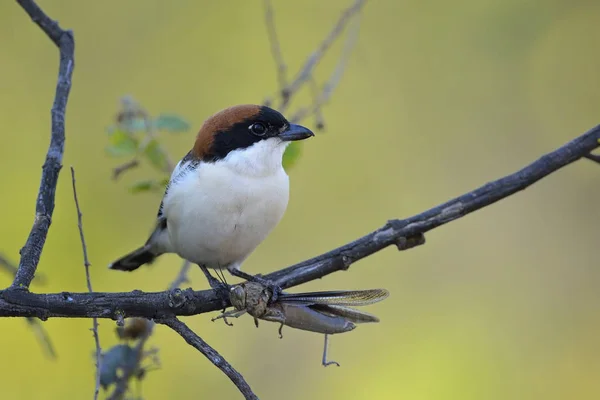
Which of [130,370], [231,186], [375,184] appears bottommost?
[130,370]

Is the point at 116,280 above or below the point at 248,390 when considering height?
above

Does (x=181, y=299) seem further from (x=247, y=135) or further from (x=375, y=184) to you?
(x=375, y=184)

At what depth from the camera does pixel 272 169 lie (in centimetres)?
362

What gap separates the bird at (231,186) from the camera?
3508mm

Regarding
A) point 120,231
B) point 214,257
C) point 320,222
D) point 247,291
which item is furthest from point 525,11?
point 247,291

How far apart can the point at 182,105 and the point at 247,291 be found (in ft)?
13.0

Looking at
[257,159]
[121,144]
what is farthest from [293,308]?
[121,144]

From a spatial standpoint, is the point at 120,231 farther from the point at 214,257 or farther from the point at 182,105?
the point at 214,257

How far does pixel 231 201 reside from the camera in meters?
3.49

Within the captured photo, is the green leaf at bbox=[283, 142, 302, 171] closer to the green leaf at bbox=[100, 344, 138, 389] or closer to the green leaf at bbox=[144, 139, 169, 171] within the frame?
the green leaf at bbox=[144, 139, 169, 171]

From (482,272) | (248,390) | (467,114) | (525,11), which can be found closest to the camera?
(248,390)

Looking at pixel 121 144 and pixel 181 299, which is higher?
pixel 121 144

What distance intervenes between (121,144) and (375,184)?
114 inches

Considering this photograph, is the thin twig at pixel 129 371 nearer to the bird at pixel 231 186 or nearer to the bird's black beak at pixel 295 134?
the bird at pixel 231 186
